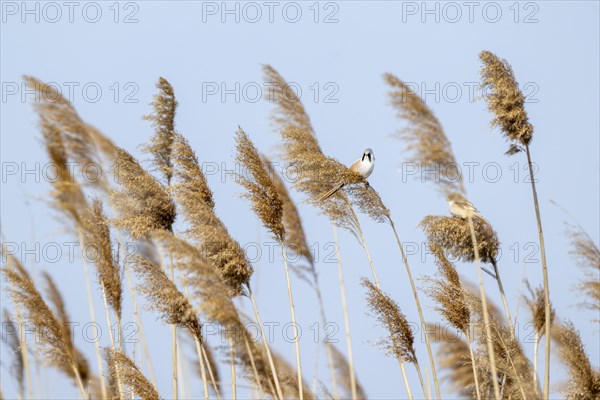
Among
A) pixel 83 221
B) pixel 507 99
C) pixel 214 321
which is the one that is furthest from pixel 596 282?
pixel 83 221

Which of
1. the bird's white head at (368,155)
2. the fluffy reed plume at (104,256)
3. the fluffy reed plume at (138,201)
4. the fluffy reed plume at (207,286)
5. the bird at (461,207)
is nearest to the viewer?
the fluffy reed plume at (207,286)

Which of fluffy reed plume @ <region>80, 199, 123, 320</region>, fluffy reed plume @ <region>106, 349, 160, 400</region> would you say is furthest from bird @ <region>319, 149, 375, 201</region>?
fluffy reed plume @ <region>106, 349, 160, 400</region>

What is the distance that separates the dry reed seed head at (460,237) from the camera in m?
6.00

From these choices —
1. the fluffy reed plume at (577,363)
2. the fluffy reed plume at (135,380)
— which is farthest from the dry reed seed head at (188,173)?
the fluffy reed plume at (577,363)

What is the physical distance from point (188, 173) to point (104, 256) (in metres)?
0.86

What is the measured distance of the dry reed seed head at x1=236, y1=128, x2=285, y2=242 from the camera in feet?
19.5

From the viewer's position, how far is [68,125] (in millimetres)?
6172

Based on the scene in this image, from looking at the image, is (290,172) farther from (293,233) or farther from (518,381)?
(518,381)

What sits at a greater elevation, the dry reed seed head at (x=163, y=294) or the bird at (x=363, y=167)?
the bird at (x=363, y=167)

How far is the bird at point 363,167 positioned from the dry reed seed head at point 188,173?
851 millimetres

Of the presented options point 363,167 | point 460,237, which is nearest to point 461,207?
point 460,237

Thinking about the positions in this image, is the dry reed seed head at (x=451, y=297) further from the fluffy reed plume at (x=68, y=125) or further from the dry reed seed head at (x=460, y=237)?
the fluffy reed plume at (x=68, y=125)

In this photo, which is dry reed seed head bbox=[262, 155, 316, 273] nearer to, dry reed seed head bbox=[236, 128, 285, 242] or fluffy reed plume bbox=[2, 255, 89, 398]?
dry reed seed head bbox=[236, 128, 285, 242]

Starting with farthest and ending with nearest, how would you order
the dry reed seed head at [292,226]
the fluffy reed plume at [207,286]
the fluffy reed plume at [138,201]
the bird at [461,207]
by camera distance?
the dry reed seed head at [292,226], the fluffy reed plume at [138,201], the bird at [461,207], the fluffy reed plume at [207,286]
